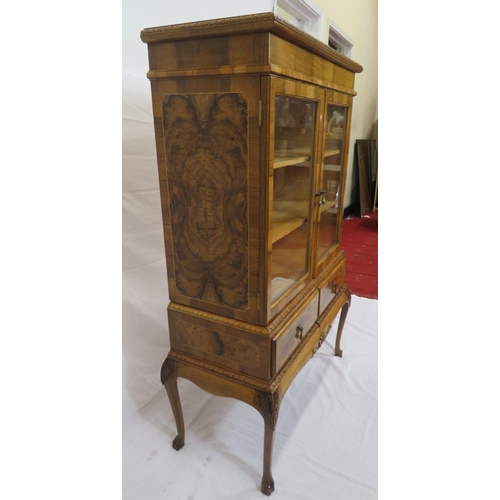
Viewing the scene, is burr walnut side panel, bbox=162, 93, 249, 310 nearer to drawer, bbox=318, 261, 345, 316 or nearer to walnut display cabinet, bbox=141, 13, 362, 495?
walnut display cabinet, bbox=141, 13, 362, 495

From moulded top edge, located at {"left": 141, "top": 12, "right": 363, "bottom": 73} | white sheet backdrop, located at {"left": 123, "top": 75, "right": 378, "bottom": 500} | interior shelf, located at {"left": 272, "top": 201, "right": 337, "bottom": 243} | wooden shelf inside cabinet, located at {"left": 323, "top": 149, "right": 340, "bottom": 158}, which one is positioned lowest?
white sheet backdrop, located at {"left": 123, "top": 75, "right": 378, "bottom": 500}

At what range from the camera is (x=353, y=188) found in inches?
192

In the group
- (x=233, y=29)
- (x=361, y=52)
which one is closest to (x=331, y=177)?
(x=233, y=29)

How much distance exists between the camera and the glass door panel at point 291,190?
109 cm

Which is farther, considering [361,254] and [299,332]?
[361,254]

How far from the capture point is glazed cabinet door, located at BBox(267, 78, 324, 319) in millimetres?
1027

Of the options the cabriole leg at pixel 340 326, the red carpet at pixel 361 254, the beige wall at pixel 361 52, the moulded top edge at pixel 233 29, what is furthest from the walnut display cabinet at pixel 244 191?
the beige wall at pixel 361 52

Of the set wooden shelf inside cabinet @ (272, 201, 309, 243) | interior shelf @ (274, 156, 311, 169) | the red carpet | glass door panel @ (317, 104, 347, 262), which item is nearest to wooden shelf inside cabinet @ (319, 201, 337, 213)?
glass door panel @ (317, 104, 347, 262)

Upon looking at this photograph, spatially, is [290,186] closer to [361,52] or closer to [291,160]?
[291,160]

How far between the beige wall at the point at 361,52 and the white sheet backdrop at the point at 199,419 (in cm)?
244

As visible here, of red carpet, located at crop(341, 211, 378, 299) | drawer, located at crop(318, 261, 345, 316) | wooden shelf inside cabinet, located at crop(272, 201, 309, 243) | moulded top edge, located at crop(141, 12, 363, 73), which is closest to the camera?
moulded top edge, located at crop(141, 12, 363, 73)

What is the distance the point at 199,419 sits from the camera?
1.60 m

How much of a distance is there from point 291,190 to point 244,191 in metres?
0.28

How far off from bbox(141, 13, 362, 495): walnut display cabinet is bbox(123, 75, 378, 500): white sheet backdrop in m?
0.13
